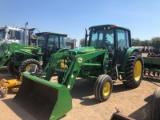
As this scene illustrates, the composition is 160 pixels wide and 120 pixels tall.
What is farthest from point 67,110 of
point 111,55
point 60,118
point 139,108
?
point 111,55

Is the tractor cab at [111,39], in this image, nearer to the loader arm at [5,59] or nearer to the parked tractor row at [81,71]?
the parked tractor row at [81,71]

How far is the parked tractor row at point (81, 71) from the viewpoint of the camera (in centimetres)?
484

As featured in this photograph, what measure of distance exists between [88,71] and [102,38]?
1434mm

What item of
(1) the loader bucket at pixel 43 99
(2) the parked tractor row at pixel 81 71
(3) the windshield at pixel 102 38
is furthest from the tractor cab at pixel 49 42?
(1) the loader bucket at pixel 43 99

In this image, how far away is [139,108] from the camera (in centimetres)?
551

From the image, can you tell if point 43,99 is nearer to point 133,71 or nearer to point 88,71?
point 88,71

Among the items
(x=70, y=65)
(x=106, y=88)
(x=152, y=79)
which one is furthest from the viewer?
(x=152, y=79)

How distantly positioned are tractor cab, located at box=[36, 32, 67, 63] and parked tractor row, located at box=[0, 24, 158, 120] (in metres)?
1.56

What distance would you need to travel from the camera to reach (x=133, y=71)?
23.9 feet

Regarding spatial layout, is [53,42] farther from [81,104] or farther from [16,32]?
[81,104]

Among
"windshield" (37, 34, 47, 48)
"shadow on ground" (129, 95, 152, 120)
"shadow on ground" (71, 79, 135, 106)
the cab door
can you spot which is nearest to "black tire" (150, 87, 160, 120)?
"shadow on ground" (129, 95, 152, 120)

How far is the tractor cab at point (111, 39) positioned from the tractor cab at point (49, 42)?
3.49 meters

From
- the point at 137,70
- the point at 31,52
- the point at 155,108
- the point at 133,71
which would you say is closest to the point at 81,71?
the point at 133,71

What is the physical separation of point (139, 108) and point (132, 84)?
6.53 feet
